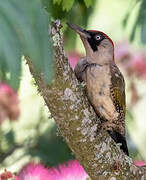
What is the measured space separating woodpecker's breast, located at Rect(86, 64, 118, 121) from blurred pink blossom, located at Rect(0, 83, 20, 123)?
0.81 m

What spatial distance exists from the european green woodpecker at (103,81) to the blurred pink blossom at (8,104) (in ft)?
2.39

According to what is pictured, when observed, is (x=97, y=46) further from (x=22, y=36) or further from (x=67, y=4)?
(x=22, y=36)

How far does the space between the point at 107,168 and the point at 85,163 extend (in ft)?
0.32

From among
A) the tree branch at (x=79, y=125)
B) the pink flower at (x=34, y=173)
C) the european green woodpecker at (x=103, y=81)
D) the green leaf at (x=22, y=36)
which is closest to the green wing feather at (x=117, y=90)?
the european green woodpecker at (x=103, y=81)

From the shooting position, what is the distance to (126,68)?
382 centimetres

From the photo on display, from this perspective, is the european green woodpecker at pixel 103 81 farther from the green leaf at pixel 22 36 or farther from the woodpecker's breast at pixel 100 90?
the green leaf at pixel 22 36

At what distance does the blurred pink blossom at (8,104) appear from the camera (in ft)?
11.7

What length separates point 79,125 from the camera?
7.12ft

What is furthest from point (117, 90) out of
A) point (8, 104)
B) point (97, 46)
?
point (8, 104)

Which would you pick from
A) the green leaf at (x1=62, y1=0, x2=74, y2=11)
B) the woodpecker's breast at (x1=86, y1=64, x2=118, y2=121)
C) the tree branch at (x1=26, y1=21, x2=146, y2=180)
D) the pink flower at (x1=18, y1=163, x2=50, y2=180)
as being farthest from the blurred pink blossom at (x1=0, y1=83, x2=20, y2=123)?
the green leaf at (x1=62, y1=0, x2=74, y2=11)

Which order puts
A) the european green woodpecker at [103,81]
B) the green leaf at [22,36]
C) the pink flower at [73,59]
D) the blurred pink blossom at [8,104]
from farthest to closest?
the blurred pink blossom at [8,104] → the pink flower at [73,59] → the european green woodpecker at [103,81] → the green leaf at [22,36]

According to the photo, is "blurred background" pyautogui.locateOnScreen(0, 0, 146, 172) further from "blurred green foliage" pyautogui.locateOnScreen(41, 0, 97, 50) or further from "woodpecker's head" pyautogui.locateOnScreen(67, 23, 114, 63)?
"woodpecker's head" pyautogui.locateOnScreen(67, 23, 114, 63)

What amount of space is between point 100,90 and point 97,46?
336 millimetres

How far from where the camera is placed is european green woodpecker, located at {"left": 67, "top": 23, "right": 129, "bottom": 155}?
282 centimetres
